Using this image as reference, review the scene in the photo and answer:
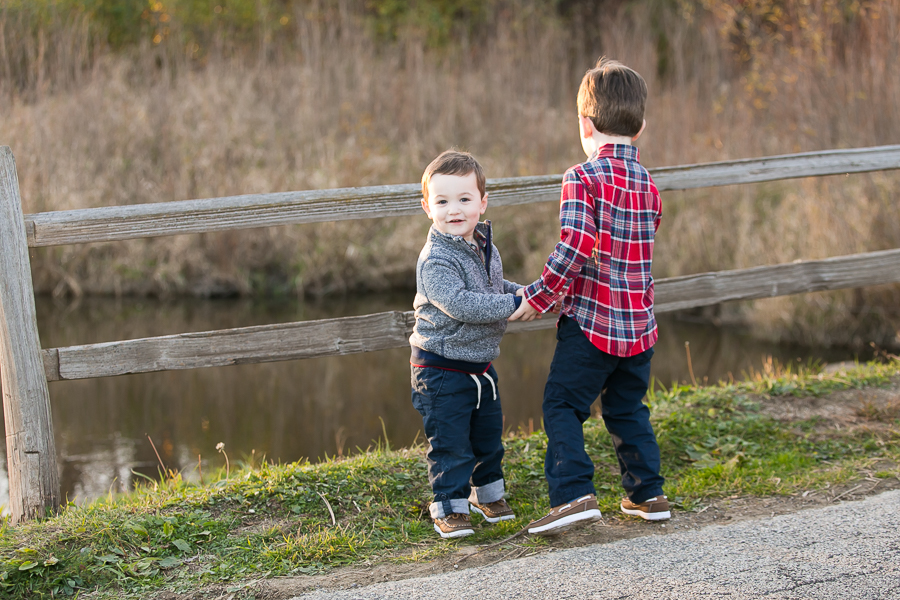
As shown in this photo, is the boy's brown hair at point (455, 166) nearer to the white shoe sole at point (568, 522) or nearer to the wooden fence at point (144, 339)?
the wooden fence at point (144, 339)

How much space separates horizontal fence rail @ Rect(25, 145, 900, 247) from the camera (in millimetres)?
3164

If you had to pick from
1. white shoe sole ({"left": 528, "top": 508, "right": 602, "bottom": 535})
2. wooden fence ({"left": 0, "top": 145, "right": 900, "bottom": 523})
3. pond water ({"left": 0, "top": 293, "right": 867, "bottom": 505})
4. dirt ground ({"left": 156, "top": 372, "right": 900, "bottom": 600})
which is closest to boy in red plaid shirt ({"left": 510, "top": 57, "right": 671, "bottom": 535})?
white shoe sole ({"left": 528, "top": 508, "right": 602, "bottom": 535})

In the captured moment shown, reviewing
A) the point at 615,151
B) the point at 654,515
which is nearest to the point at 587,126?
the point at 615,151

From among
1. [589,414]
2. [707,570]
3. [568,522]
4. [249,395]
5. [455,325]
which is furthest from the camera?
[249,395]

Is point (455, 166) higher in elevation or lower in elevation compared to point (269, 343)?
higher

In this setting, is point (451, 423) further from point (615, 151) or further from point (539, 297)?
point (615, 151)

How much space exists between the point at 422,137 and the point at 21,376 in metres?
9.55

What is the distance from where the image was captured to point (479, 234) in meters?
2.96

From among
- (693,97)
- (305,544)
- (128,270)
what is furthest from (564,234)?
(693,97)

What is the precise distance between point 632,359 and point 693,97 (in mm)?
9097

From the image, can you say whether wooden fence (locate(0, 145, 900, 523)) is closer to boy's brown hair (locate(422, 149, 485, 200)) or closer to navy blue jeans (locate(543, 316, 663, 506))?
navy blue jeans (locate(543, 316, 663, 506))

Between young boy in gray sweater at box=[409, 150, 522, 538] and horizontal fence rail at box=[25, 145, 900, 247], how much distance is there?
25.0 inches

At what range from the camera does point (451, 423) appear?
9.45 feet

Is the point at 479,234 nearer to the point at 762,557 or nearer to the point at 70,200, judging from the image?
the point at 762,557
